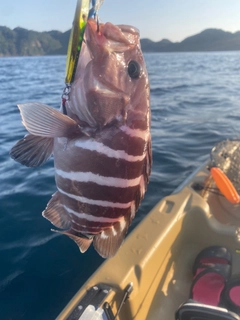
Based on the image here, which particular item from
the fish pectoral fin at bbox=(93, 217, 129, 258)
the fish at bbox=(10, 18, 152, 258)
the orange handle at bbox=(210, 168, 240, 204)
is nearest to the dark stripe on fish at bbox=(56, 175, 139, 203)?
the fish at bbox=(10, 18, 152, 258)

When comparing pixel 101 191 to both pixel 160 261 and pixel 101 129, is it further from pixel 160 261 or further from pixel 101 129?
pixel 160 261

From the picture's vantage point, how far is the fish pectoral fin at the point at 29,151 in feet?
4.19

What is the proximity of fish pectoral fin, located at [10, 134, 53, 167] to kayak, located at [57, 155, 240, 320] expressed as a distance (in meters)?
1.43

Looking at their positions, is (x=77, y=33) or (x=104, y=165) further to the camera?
(x=104, y=165)

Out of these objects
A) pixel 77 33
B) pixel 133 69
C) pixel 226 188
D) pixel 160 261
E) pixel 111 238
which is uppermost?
pixel 77 33

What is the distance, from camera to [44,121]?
1.20 meters

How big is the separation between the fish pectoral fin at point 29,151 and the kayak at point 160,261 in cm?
143

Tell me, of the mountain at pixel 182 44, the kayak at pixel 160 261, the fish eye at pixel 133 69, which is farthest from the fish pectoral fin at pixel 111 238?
the mountain at pixel 182 44

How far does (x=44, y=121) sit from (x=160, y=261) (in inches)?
103

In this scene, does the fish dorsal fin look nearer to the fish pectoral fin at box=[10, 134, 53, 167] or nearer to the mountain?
the fish pectoral fin at box=[10, 134, 53, 167]

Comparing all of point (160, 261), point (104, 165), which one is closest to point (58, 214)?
point (104, 165)

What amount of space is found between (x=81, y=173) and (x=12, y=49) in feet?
212

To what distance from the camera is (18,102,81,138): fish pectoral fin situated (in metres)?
1.19

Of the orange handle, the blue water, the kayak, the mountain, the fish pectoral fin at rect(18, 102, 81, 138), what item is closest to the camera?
the fish pectoral fin at rect(18, 102, 81, 138)
